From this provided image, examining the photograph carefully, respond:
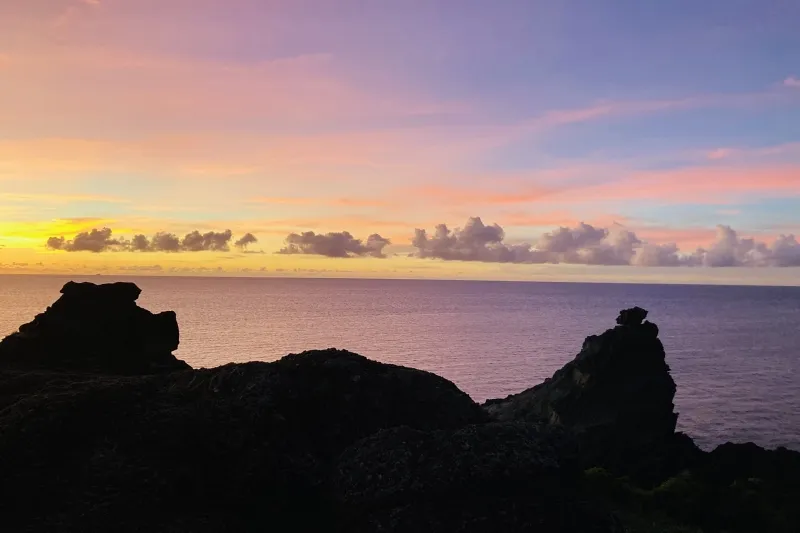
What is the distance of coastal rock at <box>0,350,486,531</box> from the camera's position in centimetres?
1463

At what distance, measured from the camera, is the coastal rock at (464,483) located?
1525cm

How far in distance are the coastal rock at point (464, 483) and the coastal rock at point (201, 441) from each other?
107 cm

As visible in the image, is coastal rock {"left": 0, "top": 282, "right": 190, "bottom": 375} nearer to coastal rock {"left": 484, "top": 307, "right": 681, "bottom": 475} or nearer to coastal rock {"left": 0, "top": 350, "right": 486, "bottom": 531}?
coastal rock {"left": 0, "top": 350, "right": 486, "bottom": 531}

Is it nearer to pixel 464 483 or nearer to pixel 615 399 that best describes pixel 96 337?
pixel 464 483

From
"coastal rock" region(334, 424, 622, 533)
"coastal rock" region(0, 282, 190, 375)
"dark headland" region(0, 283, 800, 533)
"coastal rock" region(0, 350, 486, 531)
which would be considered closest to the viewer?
"coastal rock" region(0, 350, 486, 531)

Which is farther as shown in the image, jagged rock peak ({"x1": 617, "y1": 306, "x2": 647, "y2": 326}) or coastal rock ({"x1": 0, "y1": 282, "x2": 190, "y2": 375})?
jagged rock peak ({"x1": 617, "y1": 306, "x2": 647, "y2": 326})

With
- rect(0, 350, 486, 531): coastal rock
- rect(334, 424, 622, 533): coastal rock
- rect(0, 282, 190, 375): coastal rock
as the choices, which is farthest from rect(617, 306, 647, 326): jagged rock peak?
rect(334, 424, 622, 533): coastal rock

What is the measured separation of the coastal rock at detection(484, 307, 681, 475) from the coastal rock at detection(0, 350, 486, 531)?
3227cm

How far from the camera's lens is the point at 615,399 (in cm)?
5200

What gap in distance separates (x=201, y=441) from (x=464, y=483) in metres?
7.06

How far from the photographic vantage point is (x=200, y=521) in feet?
48.5

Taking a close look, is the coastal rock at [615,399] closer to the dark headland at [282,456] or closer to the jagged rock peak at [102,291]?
the dark headland at [282,456]

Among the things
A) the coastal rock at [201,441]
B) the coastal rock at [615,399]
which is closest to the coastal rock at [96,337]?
the coastal rock at [201,441]

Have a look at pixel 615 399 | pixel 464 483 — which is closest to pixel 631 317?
pixel 615 399
